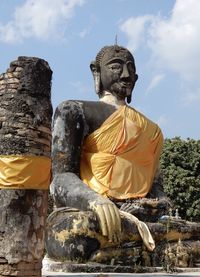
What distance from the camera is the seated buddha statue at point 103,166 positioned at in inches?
357

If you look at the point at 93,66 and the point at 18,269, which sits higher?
the point at 93,66

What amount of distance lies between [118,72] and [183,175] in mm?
14773

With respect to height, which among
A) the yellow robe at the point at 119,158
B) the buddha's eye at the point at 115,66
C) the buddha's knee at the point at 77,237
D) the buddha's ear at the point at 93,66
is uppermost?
the buddha's ear at the point at 93,66

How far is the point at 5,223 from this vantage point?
6.73 m

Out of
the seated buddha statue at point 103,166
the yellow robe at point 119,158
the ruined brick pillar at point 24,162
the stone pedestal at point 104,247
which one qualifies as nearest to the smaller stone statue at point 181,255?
the stone pedestal at point 104,247

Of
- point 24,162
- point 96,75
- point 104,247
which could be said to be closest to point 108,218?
point 104,247

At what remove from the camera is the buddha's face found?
11.0 m

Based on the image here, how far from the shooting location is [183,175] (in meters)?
25.2

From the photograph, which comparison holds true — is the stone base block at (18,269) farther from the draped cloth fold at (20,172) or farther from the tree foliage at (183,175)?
the tree foliage at (183,175)

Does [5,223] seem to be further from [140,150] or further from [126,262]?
[140,150]

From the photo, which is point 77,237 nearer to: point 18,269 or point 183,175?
point 18,269

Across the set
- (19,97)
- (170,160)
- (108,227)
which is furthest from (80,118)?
(170,160)

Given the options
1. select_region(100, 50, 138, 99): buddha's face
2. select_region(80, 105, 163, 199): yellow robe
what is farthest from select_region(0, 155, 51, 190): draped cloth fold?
select_region(100, 50, 138, 99): buddha's face

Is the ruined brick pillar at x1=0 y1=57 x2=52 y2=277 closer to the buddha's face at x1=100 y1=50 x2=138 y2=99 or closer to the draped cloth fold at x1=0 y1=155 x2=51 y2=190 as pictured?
the draped cloth fold at x1=0 y1=155 x2=51 y2=190
